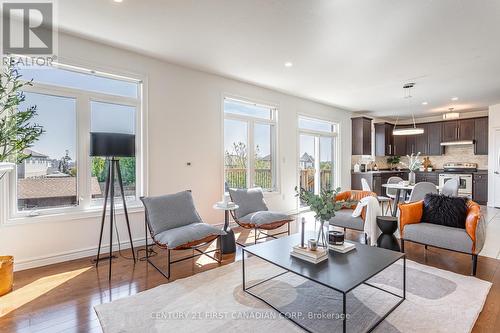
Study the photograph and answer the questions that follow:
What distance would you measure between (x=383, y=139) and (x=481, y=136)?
2508 millimetres

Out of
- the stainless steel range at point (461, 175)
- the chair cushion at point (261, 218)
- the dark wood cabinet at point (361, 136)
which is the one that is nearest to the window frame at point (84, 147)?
the chair cushion at point (261, 218)

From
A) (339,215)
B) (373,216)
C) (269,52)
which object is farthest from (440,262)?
(269,52)

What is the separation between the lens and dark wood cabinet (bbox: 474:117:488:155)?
7.42 m

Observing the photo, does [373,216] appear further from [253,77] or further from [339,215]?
[253,77]

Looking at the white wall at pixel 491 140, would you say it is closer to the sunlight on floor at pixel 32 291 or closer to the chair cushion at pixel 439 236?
the chair cushion at pixel 439 236

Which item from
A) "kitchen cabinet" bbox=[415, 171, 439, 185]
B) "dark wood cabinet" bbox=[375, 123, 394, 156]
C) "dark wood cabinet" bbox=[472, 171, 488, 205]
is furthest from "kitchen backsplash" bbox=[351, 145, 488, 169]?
"dark wood cabinet" bbox=[472, 171, 488, 205]

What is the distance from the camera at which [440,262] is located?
3230 mm

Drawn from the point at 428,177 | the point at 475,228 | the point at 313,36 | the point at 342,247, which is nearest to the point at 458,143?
the point at 428,177

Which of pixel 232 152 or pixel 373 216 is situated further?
pixel 232 152

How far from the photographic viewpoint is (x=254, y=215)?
3904mm

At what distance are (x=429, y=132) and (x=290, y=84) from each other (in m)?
6.04

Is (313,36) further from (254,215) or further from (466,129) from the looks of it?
(466,129)

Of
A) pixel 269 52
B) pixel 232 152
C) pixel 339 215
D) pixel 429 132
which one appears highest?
pixel 269 52

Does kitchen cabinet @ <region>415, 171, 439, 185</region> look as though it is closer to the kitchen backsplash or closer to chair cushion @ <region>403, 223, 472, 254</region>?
the kitchen backsplash
